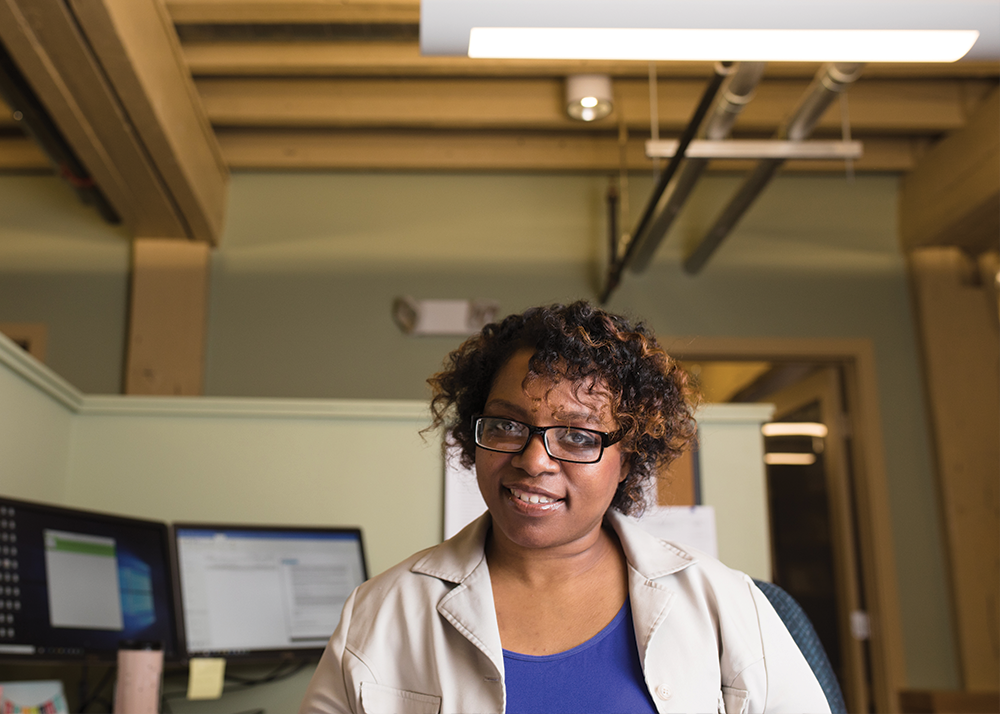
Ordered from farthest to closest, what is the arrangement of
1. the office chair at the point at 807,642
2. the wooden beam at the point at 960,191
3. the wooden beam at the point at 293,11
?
the wooden beam at the point at 960,191 < the wooden beam at the point at 293,11 < the office chair at the point at 807,642

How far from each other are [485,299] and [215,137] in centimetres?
137

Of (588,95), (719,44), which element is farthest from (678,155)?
(719,44)

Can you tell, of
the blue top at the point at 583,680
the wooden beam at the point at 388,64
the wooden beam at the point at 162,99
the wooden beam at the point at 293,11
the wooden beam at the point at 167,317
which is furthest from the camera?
the wooden beam at the point at 167,317

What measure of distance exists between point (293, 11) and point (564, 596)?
2370 millimetres

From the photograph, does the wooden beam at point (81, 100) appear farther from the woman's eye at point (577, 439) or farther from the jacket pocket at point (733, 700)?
the jacket pocket at point (733, 700)

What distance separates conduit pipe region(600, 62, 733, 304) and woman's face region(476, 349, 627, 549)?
4.69 feet

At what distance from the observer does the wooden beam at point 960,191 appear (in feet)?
10.9

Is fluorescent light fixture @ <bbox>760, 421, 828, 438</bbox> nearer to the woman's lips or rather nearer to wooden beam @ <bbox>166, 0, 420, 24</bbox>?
wooden beam @ <bbox>166, 0, 420, 24</bbox>

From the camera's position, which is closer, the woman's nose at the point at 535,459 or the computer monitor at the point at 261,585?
the woman's nose at the point at 535,459

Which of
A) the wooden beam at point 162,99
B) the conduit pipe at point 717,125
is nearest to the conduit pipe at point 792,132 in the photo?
the conduit pipe at point 717,125

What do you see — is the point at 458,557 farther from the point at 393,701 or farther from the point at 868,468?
the point at 868,468

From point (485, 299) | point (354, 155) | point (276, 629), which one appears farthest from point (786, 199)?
point (276, 629)

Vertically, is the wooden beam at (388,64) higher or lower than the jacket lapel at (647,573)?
higher

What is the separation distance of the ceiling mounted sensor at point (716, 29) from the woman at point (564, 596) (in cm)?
57
